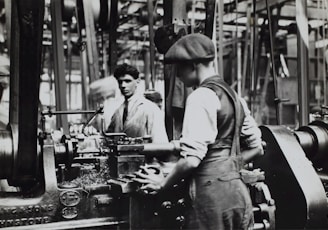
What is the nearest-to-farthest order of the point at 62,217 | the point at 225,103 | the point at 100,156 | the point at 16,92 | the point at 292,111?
the point at 225,103
the point at 62,217
the point at 100,156
the point at 16,92
the point at 292,111

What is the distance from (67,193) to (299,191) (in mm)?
1584

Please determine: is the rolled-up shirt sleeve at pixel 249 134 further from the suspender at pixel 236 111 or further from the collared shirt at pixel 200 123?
the collared shirt at pixel 200 123

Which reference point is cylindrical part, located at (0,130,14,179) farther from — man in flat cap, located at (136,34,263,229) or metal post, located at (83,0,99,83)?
metal post, located at (83,0,99,83)

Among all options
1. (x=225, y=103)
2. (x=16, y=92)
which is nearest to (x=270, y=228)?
(x=225, y=103)

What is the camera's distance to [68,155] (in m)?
2.54

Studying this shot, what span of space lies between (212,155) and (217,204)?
0.75ft

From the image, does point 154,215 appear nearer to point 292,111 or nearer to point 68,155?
point 68,155

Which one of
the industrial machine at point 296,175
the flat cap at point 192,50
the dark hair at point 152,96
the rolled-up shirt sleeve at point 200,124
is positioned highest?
the flat cap at point 192,50

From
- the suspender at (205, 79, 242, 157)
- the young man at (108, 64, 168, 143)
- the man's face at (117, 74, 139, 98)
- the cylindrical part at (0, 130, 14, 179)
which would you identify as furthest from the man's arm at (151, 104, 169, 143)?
the suspender at (205, 79, 242, 157)

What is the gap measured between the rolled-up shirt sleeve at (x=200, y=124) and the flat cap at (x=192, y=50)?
16 centimetres

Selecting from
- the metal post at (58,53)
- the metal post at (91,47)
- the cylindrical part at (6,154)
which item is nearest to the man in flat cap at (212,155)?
the cylindrical part at (6,154)

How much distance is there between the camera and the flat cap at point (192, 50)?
2.16 m

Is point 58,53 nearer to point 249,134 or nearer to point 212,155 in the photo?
point 249,134

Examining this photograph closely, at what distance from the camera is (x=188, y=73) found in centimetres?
220
